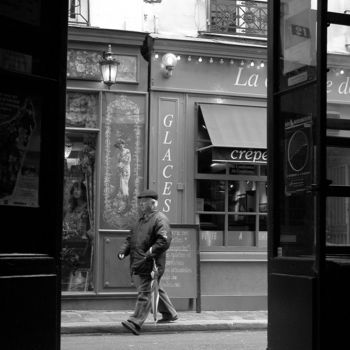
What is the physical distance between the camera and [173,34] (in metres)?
12.3

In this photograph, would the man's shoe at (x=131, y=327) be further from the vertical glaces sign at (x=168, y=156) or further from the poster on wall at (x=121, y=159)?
the vertical glaces sign at (x=168, y=156)

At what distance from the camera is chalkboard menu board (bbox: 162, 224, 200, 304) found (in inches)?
441

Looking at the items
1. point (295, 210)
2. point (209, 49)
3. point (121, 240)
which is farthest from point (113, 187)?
point (295, 210)

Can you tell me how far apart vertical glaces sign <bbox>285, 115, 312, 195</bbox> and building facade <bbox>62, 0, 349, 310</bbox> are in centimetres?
668

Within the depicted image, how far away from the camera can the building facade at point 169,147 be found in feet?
37.9

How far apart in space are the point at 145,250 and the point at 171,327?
4.10ft

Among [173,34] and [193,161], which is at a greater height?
[173,34]

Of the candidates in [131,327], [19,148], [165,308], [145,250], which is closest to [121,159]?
[145,250]

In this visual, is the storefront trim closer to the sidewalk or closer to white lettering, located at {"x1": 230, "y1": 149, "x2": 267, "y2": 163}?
the sidewalk

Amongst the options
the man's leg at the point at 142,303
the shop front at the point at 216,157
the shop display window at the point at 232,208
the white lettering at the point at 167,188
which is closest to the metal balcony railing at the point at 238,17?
the shop front at the point at 216,157

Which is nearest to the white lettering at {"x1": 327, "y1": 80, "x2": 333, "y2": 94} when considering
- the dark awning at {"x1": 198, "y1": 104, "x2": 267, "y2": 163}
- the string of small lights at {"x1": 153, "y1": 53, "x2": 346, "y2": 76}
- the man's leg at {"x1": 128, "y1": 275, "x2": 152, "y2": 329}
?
the man's leg at {"x1": 128, "y1": 275, "x2": 152, "y2": 329}

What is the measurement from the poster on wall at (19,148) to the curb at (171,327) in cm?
→ 585

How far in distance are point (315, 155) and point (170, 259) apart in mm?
7118

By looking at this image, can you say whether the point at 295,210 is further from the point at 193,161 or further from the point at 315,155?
the point at 193,161
